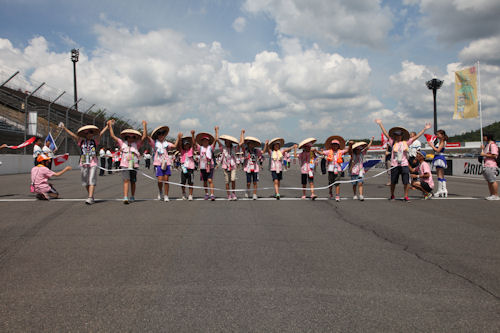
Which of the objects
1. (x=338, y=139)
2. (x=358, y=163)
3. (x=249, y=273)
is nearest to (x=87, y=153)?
(x=338, y=139)

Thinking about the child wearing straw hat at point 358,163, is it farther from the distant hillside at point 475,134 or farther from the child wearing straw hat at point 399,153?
the distant hillside at point 475,134

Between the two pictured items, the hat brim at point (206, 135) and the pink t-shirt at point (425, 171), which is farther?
the pink t-shirt at point (425, 171)

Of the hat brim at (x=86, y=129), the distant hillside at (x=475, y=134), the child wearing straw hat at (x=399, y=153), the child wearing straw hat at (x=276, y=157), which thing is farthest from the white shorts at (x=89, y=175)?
the distant hillside at (x=475, y=134)

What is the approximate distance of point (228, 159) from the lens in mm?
10930

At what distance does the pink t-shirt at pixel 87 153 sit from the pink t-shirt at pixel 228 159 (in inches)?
134

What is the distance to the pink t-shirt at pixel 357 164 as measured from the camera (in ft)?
35.4

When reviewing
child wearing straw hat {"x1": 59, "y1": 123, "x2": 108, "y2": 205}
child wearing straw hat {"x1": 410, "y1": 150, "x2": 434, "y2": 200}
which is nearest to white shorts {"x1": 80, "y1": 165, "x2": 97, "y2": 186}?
child wearing straw hat {"x1": 59, "y1": 123, "x2": 108, "y2": 205}

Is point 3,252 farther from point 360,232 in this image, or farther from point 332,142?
point 332,142

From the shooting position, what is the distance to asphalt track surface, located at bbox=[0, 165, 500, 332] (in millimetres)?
3020

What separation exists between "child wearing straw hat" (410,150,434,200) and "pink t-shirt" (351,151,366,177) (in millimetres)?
1932

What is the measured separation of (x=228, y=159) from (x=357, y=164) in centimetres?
366

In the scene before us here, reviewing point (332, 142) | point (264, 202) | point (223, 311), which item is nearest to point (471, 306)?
point (223, 311)

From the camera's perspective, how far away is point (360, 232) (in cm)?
638

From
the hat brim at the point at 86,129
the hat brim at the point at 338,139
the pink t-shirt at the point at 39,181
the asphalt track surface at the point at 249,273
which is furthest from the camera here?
the hat brim at the point at 338,139
